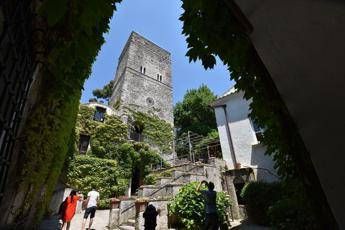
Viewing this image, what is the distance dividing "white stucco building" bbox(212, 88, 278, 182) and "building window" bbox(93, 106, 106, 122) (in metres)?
10.4

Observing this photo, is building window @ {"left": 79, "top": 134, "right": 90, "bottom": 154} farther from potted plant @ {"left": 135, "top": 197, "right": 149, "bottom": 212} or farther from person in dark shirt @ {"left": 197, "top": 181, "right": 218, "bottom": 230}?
person in dark shirt @ {"left": 197, "top": 181, "right": 218, "bottom": 230}

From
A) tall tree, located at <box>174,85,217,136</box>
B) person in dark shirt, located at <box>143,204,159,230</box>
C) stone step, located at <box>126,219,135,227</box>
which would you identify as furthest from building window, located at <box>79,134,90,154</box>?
tall tree, located at <box>174,85,217,136</box>

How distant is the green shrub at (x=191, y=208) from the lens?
801cm

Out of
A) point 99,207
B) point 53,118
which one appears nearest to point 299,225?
point 53,118

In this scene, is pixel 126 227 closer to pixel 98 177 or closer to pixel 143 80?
pixel 98 177

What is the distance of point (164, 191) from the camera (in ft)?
34.4

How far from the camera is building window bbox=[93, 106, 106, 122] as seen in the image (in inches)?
760

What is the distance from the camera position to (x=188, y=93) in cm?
3534

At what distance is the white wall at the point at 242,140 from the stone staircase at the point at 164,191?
1386mm

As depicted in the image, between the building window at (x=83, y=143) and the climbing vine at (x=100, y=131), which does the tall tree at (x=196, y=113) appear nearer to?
the climbing vine at (x=100, y=131)

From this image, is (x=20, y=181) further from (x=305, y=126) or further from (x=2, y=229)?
(x=305, y=126)

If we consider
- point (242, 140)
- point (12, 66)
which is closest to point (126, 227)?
point (242, 140)

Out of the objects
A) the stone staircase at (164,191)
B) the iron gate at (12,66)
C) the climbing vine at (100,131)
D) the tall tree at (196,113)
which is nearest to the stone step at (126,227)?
the stone staircase at (164,191)

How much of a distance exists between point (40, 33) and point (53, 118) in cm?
115
